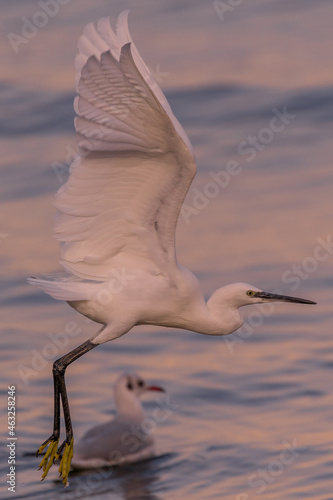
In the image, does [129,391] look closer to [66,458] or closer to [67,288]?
[66,458]

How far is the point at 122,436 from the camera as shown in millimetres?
16312

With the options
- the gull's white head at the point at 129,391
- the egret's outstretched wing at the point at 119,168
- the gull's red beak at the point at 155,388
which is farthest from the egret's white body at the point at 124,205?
the gull's red beak at the point at 155,388

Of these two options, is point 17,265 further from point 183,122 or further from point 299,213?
point 183,122

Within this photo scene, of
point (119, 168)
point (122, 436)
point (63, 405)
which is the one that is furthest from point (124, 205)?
point (122, 436)

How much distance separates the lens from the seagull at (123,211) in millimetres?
10602

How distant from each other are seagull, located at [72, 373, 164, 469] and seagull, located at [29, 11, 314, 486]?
344 centimetres

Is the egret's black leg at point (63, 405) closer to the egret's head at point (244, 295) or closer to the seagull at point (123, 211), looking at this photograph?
the seagull at point (123, 211)

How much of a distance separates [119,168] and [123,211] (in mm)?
448

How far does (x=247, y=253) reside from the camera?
18281 mm

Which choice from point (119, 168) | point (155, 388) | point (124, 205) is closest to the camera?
point (119, 168)

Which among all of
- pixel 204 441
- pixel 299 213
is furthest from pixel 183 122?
pixel 204 441

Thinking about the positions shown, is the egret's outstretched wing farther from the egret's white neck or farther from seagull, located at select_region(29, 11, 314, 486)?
the egret's white neck

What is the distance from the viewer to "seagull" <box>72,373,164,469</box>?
52.5 feet

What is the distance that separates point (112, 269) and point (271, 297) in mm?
1323
